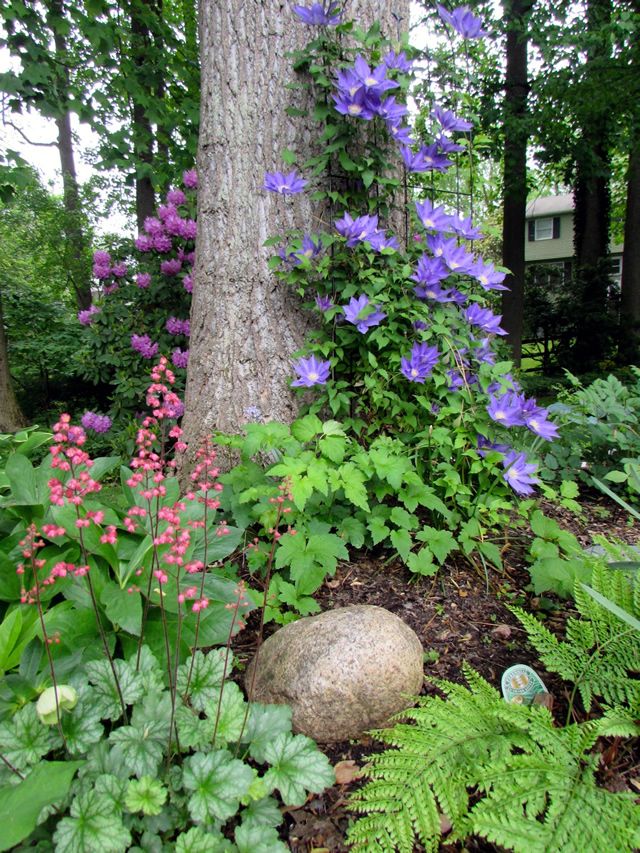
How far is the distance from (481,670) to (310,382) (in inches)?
49.7

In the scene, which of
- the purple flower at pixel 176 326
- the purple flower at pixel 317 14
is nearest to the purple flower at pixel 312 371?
the purple flower at pixel 317 14

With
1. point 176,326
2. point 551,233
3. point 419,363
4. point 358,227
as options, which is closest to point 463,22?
point 358,227

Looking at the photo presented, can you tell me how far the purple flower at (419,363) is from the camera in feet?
7.27

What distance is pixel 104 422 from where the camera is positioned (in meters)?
4.78

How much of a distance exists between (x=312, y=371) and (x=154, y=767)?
1.56m

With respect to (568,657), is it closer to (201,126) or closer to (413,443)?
(413,443)

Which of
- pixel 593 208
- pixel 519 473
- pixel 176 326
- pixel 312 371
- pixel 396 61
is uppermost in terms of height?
pixel 593 208

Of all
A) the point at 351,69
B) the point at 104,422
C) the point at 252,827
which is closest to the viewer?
the point at 252,827

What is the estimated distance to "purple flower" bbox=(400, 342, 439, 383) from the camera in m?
2.21

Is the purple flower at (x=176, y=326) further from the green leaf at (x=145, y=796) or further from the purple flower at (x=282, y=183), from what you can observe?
the green leaf at (x=145, y=796)

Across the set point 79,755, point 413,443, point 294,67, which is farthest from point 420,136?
point 79,755

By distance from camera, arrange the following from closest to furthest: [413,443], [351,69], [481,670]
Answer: [481,670] → [351,69] → [413,443]

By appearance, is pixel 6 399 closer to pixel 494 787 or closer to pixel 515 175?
pixel 494 787

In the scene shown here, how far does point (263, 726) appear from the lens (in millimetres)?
1359
